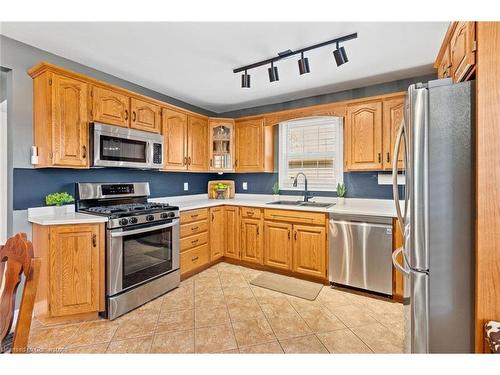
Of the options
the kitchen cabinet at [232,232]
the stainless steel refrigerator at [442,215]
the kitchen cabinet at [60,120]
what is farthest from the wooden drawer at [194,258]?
the stainless steel refrigerator at [442,215]

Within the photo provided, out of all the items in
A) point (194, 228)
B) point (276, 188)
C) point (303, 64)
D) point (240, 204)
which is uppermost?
point (303, 64)

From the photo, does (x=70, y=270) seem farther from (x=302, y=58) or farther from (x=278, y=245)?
(x=302, y=58)

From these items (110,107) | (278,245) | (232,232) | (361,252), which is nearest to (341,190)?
(361,252)

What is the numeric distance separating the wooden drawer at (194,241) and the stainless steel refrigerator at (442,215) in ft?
7.98

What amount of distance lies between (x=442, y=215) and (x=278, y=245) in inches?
82.3

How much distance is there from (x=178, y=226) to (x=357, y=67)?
9.02 feet

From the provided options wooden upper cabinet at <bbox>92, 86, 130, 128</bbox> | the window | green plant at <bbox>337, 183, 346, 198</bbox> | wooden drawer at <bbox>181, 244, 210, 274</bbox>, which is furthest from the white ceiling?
wooden drawer at <bbox>181, 244, 210, 274</bbox>

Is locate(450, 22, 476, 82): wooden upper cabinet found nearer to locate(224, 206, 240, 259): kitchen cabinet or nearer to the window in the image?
the window

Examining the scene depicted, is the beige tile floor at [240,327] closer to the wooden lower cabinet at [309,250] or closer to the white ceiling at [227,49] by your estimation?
the wooden lower cabinet at [309,250]

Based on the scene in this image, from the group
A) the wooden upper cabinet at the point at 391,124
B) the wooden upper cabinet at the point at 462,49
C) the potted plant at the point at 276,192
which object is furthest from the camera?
the potted plant at the point at 276,192

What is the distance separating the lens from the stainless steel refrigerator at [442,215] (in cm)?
125

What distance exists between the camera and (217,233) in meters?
3.54

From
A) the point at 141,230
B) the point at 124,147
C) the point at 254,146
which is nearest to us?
the point at 141,230
